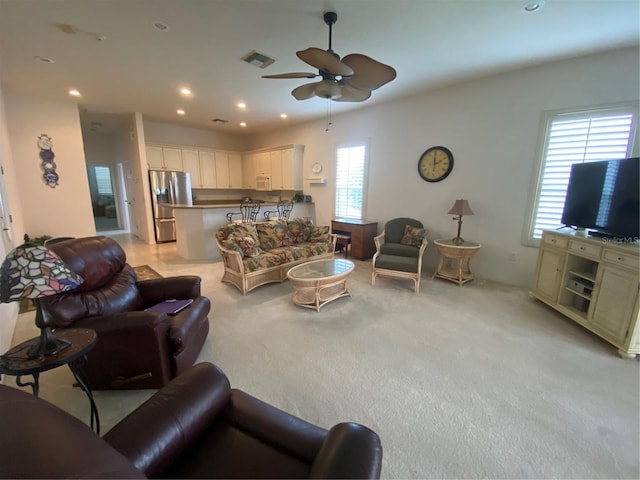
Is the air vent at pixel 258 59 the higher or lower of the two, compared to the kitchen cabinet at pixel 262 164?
higher

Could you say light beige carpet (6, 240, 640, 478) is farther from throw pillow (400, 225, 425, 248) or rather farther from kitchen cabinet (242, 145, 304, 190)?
kitchen cabinet (242, 145, 304, 190)

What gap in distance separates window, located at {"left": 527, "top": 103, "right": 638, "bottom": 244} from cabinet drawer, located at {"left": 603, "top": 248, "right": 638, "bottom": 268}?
1.22 m

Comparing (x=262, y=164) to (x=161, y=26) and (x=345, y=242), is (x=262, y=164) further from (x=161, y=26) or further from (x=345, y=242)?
(x=161, y=26)

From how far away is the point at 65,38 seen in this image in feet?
9.28

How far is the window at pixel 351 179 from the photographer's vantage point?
5.52 m

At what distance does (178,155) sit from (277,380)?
6794mm

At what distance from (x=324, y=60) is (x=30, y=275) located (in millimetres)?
2202

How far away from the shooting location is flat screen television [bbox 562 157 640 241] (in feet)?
8.09

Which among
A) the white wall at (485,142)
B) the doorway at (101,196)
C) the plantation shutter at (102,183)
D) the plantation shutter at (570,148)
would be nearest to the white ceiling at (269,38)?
the white wall at (485,142)

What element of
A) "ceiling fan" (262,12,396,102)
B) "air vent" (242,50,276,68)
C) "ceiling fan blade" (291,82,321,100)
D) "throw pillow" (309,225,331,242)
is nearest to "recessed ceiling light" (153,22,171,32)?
"air vent" (242,50,276,68)

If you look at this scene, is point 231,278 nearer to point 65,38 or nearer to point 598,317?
point 65,38

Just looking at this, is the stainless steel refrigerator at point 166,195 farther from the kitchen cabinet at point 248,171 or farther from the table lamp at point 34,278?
the table lamp at point 34,278

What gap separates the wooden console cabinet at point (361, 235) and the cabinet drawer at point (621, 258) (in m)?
3.22

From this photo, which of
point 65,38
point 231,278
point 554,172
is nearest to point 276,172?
point 231,278
